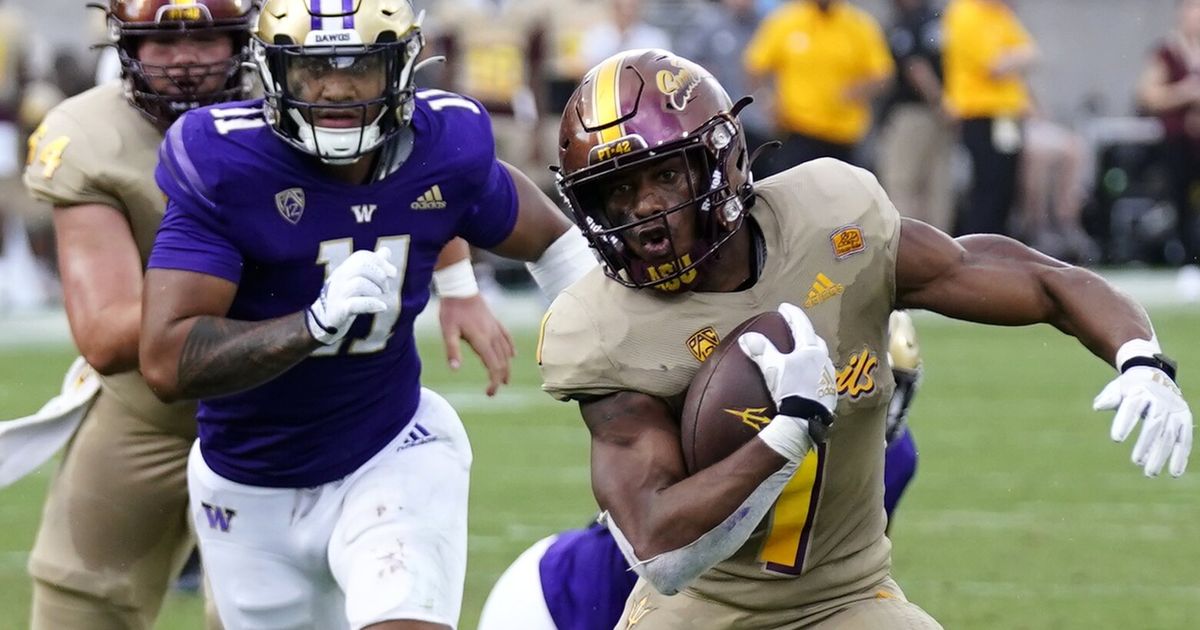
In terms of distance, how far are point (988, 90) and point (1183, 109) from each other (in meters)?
1.94

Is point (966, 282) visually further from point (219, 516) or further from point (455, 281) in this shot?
point (219, 516)

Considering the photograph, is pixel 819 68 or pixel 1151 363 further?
pixel 819 68

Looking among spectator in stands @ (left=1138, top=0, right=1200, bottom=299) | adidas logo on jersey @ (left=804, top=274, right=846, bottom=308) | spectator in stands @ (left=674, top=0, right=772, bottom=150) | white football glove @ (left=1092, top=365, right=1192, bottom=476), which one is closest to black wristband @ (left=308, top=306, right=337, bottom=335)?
adidas logo on jersey @ (left=804, top=274, right=846, bottom=308)

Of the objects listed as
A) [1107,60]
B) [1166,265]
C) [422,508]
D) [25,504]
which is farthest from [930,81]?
[422,508]

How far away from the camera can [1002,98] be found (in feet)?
42.4

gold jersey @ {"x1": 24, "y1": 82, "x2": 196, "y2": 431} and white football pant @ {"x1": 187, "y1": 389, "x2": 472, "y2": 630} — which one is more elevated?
gold jersey @ {"x1": 24, "y1": 82, "x2": 196, "y2": 431}

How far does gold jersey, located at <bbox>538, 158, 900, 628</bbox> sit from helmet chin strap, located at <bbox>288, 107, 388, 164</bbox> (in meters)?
0.55

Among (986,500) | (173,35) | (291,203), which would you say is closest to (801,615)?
(291,203)

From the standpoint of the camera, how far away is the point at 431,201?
4090 mm

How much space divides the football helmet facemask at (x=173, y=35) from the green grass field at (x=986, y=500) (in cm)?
185

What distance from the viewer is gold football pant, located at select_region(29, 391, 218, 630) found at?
181 inches

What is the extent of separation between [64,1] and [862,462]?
14.9 meters

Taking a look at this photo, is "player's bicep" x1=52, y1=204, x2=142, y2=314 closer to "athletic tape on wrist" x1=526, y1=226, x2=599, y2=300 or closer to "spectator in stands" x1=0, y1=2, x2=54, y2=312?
"athletic tape on wrist" x1=526, y1=226, x2=599, y2=300

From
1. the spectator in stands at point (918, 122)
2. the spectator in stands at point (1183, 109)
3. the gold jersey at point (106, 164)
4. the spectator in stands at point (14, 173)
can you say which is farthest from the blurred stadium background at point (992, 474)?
the gold jersey at point (106, 164)
